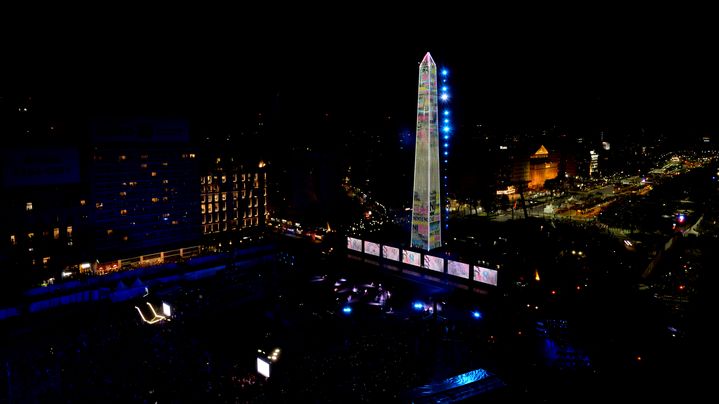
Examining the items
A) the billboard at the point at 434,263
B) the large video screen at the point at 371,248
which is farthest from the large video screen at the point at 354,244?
the billboard at the point at 434,263

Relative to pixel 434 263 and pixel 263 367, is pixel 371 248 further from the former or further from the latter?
pixel 263 367

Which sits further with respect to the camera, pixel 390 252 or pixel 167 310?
pixel 390 252

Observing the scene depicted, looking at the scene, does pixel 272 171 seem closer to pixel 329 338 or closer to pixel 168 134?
pixel 168 134

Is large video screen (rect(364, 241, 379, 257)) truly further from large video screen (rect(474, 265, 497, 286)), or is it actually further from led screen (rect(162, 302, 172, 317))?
led screen (rect(162, 302, 172, 317))

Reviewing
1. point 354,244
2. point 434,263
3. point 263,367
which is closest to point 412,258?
point 434,263

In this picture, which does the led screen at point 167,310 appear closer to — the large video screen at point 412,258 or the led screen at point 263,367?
the led screen at point 263,367

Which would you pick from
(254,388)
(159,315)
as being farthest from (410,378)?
(159,315)

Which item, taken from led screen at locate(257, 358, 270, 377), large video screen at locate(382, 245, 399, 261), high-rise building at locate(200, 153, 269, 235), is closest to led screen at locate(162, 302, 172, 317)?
led screen at locate(257, 358, 270, 377)
